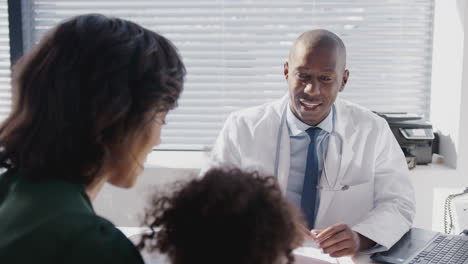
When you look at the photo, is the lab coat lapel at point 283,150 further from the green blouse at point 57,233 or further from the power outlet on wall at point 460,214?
the green blouse at point 57,233

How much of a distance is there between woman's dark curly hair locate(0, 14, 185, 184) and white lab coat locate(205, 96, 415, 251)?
93cm

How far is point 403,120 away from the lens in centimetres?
252

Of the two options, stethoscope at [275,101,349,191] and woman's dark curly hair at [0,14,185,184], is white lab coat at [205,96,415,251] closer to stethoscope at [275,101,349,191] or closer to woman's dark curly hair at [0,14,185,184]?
stethoscope at [275,101,349,191]

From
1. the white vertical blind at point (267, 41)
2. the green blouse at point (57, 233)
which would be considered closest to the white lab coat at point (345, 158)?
the white vertical blind at point (267, 41)

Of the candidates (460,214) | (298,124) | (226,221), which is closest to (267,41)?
(298,124)

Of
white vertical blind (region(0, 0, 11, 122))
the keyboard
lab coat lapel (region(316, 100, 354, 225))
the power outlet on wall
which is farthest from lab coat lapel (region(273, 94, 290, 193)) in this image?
white vertical blind (region(0, 0, 11, 122))

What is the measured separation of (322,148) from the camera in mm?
1823

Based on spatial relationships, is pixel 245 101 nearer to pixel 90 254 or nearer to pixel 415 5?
pixel 415 5

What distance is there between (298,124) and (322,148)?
0.41 ft

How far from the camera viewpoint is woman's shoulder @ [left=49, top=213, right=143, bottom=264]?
0.62 m

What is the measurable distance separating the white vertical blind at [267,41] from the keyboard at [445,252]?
147 centimetres

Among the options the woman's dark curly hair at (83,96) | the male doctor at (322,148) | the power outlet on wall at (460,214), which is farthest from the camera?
the power outlet on wall at (460,214)

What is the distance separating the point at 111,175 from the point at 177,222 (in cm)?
23

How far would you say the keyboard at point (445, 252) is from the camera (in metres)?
1.25
